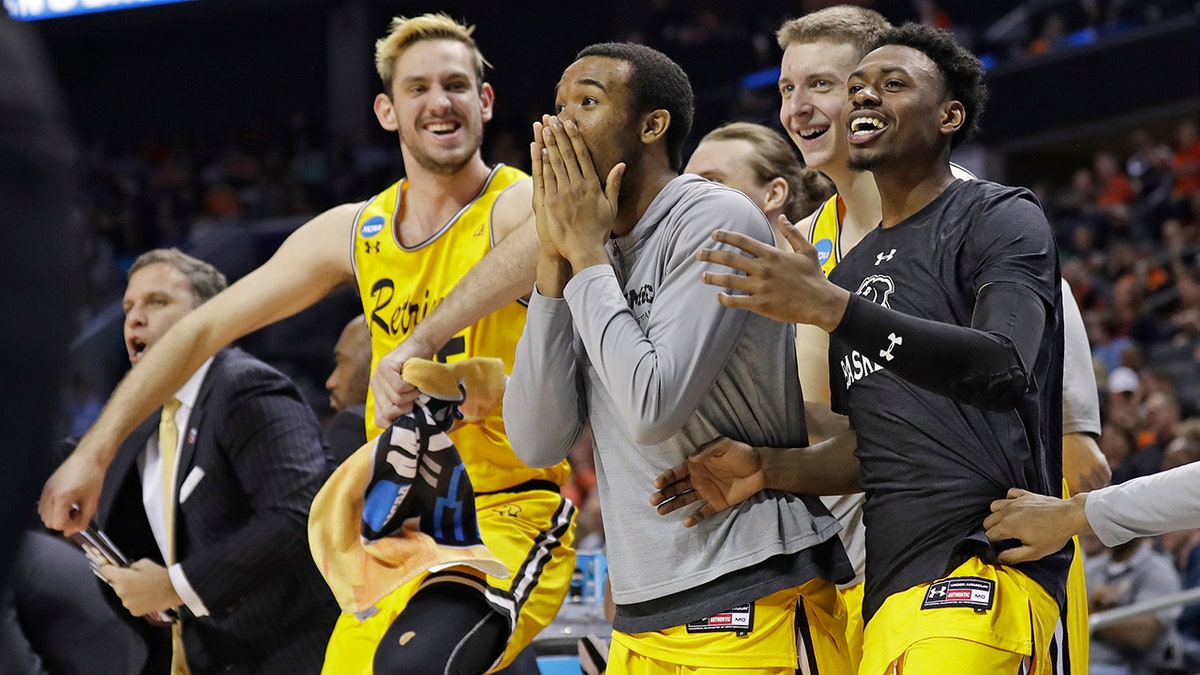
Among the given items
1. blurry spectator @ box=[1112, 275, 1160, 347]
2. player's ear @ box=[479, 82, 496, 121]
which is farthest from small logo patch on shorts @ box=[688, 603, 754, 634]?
blurry spectator @ box=[1112, 275, 1160, 347]

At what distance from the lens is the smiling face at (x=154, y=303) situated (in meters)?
4.58

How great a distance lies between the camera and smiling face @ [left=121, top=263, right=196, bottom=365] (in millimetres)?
4578

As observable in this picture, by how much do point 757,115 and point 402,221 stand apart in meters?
13.5

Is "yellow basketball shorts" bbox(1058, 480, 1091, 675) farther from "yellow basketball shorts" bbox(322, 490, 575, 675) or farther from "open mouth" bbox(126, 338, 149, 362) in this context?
"open mouth" bbox(126, 338, 149, 362)

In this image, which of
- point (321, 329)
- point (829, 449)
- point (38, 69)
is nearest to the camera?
point (38, 69)

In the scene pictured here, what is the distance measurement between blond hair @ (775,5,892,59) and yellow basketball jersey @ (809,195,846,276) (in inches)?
16.8

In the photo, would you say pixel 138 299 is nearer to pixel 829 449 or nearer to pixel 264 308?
pixel 264 308

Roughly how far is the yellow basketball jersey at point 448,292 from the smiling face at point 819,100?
92cm

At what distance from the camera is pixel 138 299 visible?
4594mm

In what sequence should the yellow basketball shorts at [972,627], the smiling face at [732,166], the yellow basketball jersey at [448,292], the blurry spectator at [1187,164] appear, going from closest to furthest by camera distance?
the yellow basketball shorts at [972,627] → the yellow basketball jersey at [448,292] → the smiling face at [732,166] → the blurry spectator at [1187,164]

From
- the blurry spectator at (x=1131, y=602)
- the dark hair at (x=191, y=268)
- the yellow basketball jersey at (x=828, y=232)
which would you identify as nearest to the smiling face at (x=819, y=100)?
the yellow basketball jersey at (x=828, y=232)

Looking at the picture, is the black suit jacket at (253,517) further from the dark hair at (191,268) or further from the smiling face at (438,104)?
the smiling face at (438,104)

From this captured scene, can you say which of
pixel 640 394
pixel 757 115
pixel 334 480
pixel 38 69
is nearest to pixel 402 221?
pixel 334 480

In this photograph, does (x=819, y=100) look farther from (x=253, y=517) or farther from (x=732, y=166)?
(x=253, y=517)
